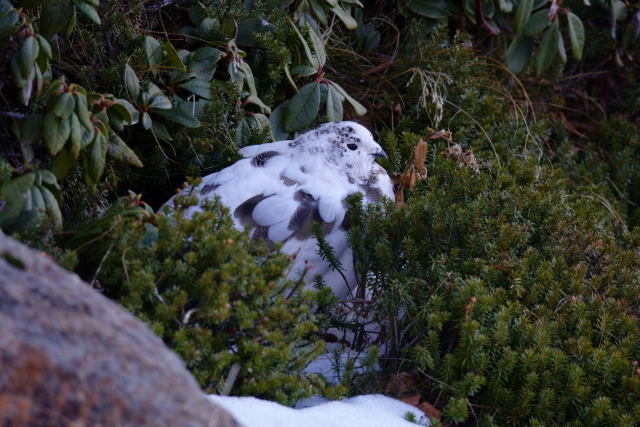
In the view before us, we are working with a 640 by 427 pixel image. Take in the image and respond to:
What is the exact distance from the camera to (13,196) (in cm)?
210

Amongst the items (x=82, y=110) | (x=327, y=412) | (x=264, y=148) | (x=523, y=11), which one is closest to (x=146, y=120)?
(x=264, y=148)

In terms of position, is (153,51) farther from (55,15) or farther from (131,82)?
(55,15)

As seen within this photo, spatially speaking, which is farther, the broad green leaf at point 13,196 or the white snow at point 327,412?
the broad green leaf at point 13,196

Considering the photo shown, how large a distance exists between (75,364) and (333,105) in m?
2.30

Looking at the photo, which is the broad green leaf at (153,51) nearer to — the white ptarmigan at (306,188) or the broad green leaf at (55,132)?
the white ptarmigan at (306,188)

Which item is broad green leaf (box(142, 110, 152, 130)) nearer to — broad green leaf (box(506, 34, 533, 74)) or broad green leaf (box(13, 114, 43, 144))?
broad green leaf (box(13, 114, 43, 144))

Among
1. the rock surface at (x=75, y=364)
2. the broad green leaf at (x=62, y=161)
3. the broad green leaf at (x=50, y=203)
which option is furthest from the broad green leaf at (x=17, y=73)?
the rock surface at (x=75, y=364)

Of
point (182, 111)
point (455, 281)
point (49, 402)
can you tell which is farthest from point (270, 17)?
point (49, 402)

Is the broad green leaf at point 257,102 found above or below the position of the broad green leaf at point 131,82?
below

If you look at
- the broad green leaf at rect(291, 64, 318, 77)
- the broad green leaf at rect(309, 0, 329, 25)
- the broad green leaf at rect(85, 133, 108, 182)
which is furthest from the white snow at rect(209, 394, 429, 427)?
the broad green leaf at rect(309, 0, 329, 25)

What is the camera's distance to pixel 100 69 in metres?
3.04

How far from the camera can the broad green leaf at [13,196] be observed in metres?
2.08

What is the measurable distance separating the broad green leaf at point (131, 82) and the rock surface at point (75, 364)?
154 centimetres

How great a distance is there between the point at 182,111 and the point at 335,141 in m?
0.62
